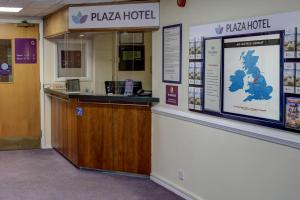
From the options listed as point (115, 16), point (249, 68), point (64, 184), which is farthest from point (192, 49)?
point (64, 184)

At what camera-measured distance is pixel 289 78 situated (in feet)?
11.6

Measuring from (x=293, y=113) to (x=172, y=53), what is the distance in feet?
7.17

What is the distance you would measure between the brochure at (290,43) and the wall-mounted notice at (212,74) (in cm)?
97

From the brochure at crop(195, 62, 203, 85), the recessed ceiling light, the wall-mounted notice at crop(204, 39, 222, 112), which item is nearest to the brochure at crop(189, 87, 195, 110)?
the brochure at crop(195, 62, 203, 85)

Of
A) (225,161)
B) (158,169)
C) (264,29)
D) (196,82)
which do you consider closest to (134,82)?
(158,169)

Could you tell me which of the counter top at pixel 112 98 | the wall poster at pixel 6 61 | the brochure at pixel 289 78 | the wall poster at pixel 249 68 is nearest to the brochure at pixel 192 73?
the wall poster at pixel 249 68

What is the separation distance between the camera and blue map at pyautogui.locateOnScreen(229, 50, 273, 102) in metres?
3.82

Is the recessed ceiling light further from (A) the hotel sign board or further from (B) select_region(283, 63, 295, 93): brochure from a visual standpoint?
(B) select_region(283, 63, 295, 93): brochure

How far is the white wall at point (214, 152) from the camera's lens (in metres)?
3.66

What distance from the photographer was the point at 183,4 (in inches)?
200

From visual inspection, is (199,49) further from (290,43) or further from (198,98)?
(290,43)

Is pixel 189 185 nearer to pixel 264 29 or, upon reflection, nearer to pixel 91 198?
pixel 91 198

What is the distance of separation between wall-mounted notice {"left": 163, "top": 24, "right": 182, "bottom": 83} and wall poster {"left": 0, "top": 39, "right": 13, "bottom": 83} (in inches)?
137

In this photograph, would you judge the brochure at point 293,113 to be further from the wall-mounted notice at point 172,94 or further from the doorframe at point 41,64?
the doorframe at point 41,64
